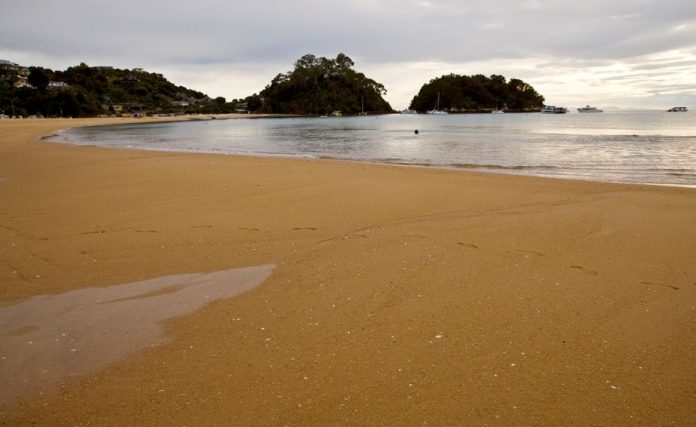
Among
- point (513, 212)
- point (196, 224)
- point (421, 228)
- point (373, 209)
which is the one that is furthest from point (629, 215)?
point (196, 224)

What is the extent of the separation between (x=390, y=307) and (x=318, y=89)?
6674 inches

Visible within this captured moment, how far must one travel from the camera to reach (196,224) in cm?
655

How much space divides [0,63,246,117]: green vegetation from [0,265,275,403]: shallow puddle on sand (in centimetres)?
11675

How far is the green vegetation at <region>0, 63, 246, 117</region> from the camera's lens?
99.6m

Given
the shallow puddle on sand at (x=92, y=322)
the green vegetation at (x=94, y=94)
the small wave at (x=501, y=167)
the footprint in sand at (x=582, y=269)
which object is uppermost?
the green vegetation at (x=94, y=94)

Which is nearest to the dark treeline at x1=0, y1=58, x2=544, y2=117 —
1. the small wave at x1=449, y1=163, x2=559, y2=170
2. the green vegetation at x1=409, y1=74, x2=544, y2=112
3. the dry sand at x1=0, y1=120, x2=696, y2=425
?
the green vegetation at x1=409, y1=74, x2=544, y2=112

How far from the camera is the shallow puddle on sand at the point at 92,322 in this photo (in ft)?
9.63

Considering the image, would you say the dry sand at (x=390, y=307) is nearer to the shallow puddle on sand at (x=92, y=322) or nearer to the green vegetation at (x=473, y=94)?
the shallow puddle on sand at (x=92, y=322)

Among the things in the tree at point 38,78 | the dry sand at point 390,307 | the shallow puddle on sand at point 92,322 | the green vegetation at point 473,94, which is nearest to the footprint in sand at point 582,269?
the dry sand at point 390,307

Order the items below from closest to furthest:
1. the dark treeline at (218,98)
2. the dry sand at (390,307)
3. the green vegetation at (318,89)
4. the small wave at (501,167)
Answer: the dry sand at (390,307) → the small wave at (501,167) → the dark treeline at (218,98) → the green vegetation at (318,89)

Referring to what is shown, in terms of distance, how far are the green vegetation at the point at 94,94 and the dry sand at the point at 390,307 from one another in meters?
114

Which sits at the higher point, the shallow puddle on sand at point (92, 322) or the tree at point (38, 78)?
the tree at point (38, 78)

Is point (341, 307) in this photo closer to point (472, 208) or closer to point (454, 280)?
point (454, 280)

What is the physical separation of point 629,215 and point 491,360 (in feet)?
17.4
